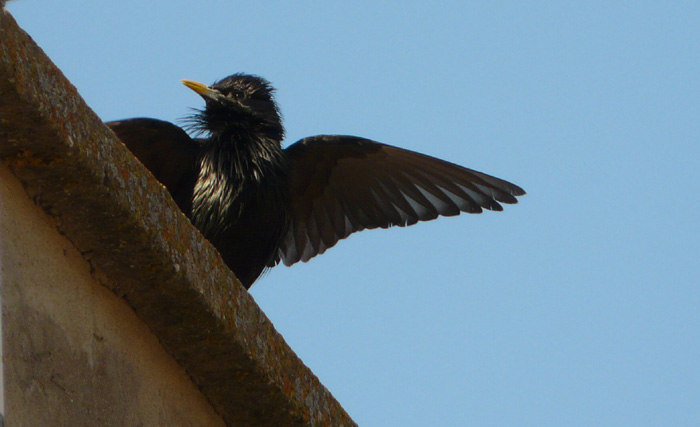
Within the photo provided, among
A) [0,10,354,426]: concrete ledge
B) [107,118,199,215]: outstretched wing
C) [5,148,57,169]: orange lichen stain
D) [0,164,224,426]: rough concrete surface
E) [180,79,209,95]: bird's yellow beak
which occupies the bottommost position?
[0,164,224,426]: rough concrete surface

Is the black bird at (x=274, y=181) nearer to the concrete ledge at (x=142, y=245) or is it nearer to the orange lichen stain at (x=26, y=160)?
the concrete ledge at (x=142, y=245)

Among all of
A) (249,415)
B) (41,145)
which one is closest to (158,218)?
(41,145)

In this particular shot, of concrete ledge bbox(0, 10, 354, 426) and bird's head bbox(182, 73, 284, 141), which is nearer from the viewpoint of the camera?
concrete ledge bbox(0, 10, 354, 426)

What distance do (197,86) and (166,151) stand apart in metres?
0.47

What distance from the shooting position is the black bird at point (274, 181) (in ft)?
18.7

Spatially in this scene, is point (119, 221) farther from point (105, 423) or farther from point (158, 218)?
point (105, 423)

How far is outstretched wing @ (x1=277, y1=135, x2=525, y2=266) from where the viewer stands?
6.41 m

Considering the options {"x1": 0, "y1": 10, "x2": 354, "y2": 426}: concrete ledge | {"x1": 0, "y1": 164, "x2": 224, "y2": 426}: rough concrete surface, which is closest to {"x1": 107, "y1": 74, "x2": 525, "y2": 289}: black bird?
{"x1": 0, "y1": 10, "x2": 354, "y2": 426}: concrete ledge

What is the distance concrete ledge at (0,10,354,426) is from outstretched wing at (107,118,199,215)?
2.41 m

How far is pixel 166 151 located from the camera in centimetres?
593

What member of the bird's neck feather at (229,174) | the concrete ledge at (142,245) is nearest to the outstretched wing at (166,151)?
the bird's neck feather at (229,174)

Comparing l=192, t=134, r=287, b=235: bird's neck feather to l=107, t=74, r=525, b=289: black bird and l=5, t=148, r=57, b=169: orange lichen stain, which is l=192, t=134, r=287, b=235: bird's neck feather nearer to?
l=107, t=74, r=525, b=289: black bird

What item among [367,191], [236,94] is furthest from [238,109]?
[367,191]

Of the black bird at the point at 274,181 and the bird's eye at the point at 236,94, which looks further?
A: the bird's eye at the point at 236,94
